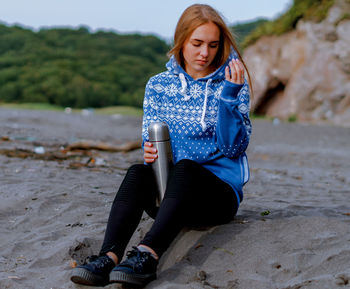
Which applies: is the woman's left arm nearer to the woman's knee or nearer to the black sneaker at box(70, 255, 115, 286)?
the woman's knee

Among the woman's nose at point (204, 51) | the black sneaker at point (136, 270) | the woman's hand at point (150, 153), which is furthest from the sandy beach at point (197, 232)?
the woman's nose at point (204, 51)

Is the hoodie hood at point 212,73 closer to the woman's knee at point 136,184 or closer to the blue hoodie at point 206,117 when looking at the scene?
the blue hoodie at point 206,117

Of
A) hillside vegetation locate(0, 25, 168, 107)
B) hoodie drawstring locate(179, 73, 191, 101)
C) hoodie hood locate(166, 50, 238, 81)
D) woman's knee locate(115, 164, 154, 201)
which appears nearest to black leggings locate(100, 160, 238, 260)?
woman's knee locate(115, 164, 154, 201)

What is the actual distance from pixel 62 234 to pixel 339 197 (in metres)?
2.51

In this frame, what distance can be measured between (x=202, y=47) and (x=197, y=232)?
105 cm

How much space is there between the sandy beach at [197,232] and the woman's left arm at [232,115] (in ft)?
1.78

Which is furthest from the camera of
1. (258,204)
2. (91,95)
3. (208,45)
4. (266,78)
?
(91,95)

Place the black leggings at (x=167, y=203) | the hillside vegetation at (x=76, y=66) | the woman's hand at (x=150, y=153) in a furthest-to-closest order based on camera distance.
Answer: the hillside vegetation at (x=76, y=66), the woman's hand at (x=150, y=153), the black leggings at (x=167, y=203)

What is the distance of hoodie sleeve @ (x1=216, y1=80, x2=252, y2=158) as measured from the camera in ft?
8.10

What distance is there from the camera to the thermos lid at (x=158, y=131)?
2.49 metres

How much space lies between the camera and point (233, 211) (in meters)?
2.75

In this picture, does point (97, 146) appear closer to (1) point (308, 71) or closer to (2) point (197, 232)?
(2) point (197, 232)

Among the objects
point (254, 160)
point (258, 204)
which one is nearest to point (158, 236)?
point (258, 204)

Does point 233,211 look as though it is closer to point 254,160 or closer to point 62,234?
point 62,234
